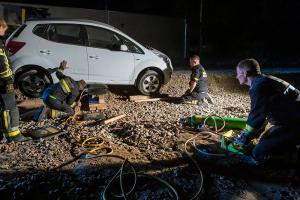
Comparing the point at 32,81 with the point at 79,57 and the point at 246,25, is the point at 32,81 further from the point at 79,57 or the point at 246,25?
the point at 246,25

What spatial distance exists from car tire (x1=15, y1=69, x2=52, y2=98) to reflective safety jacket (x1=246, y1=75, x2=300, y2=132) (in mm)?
5245

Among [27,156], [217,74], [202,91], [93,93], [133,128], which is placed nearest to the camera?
[27,156]

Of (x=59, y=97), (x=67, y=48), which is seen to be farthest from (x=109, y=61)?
(x=59, y=97)

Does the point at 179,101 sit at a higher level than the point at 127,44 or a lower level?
lower

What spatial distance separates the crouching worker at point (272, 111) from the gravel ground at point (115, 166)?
18.4 inches

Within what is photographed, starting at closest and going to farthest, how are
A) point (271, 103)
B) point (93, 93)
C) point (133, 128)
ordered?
point (271, 103), point (133, 128), point (93, 93)

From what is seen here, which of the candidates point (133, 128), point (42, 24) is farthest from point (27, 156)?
point (42, 24)

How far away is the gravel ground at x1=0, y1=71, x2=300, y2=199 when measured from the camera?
12.5ft

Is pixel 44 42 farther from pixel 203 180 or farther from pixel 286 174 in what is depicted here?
pixel 286 174

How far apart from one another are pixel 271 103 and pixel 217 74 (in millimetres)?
7396

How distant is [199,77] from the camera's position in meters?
7.88

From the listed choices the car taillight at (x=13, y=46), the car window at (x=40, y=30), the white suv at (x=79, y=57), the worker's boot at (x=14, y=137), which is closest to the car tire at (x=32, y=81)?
the white suv at (x=79, y=57)

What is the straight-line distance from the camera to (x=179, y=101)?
8297 millimetres

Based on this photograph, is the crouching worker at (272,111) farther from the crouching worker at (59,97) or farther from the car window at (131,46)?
the car window at (131,46)
